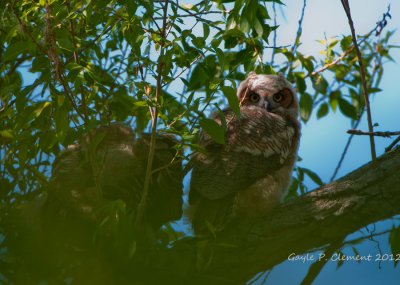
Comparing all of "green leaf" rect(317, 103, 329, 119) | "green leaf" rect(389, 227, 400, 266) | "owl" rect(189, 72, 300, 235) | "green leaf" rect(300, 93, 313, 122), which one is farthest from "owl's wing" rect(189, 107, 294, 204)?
"green leaf" rect(317, 103, 329, 119)

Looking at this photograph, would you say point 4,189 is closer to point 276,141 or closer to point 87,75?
point 87,75

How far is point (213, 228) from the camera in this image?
3.09m

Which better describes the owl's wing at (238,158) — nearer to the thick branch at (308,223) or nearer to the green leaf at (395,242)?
the thick branch at (308,223)

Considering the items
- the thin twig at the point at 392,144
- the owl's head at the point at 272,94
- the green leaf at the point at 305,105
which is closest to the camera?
the thin twig at the point at 392,144

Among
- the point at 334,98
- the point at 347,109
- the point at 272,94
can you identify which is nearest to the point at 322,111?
the point at 334,98

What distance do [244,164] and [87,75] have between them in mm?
1047

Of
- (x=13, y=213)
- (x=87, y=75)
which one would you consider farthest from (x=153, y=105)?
(x=13, y=213)

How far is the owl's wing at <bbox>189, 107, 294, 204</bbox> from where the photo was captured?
3.17 m

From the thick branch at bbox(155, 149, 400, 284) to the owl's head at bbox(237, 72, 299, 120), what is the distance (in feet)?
4.07

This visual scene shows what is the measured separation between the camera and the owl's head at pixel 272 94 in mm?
4219

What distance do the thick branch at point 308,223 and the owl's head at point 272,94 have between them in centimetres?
124

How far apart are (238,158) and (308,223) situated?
21.1 inches

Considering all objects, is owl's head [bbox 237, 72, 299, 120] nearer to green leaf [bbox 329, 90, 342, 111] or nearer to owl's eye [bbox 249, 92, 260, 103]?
owl's eye [bbox 249, 92, 260, 103]

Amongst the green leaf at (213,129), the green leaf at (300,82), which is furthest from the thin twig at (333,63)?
the green leaf at (213,129)
